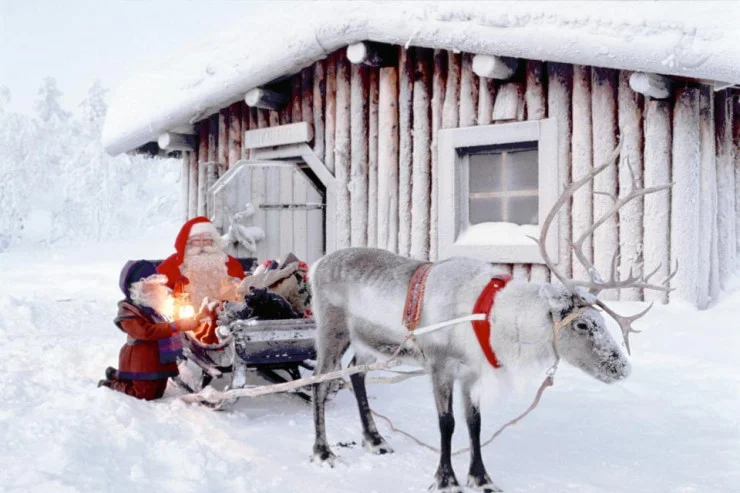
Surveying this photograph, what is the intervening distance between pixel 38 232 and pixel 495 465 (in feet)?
134

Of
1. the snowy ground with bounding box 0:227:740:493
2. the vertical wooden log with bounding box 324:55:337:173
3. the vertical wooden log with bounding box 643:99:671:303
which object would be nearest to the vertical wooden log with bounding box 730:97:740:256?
the snowy ground with bounding box 0:227:740:493

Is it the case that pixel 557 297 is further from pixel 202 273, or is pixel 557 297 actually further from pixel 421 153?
pixel 421 153

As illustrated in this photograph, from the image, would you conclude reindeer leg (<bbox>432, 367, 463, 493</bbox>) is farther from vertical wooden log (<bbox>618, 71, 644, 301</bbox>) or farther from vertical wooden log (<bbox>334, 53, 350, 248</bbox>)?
Answer: vertical wooden log (<bbox>334, 53, 350, 248</bbox>)

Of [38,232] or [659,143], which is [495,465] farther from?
[38,232]

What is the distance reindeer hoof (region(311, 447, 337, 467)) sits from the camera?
4.08 metres

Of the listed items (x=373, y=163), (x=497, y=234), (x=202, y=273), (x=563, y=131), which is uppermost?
(x=563, y=131)

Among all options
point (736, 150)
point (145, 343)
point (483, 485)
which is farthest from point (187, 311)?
point (736, 150)

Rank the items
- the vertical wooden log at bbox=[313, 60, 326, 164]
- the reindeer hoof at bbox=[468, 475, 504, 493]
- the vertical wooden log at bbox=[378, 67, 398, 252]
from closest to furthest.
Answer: the reindeer hoof at bbox=[468, 475, 504, 493]
the vertical wooden log at bbox=[378, 67, 398, 252]
the vertical wooden log at bbox=[313, 60, 326, 164]

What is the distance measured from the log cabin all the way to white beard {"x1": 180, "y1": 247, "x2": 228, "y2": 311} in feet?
7.49

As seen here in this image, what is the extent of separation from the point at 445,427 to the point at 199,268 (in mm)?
3236

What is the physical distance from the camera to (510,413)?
16.9ft

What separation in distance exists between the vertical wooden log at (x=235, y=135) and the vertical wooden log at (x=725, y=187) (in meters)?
5.96

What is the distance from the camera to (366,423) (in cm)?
446

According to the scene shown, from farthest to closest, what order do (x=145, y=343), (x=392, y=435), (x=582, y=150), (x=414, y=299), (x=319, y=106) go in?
(x=319, y=106)
(x=582, y=150)
(x=145, y=343)
(x=392, y=435)
(x=414, y=299)
